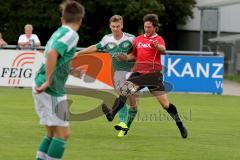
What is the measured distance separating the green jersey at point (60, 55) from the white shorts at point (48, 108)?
61 mm

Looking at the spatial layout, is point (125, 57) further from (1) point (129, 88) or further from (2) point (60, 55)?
(2) point (60, 55)

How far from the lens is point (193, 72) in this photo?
2284 centimetres

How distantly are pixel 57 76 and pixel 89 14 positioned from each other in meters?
32.2

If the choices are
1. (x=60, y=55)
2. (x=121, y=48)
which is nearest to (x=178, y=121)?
(x=121, y=48)

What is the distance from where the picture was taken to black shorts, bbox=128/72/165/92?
39.4ft

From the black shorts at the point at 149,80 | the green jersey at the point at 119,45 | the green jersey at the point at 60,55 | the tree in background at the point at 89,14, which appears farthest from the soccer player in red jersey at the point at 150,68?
the tree in background at the point at 89,14

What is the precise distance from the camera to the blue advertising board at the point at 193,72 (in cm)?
2281

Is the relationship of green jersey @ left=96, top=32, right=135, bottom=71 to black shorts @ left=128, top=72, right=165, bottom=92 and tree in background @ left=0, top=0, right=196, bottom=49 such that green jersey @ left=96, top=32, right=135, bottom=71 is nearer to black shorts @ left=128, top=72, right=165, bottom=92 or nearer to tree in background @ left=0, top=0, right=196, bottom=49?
black shorts @ left=128, top=72, right=165, bottom=92

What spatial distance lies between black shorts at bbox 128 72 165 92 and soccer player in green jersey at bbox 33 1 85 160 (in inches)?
155

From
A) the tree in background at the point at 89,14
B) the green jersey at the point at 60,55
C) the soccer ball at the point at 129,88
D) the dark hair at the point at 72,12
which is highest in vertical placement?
the dark hair at the point at 72,12

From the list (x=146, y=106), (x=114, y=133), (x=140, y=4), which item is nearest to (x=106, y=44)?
(x=114, y=133)

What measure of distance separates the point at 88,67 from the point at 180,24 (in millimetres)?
22936

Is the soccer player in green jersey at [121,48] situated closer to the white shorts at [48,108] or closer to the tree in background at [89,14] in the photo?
the white shorts at [48,108]

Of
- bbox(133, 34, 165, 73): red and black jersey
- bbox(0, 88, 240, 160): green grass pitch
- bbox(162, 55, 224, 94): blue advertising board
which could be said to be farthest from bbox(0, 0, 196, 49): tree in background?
bbox(133, 34, 165, 73): red and black jersey
